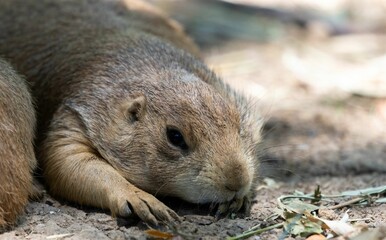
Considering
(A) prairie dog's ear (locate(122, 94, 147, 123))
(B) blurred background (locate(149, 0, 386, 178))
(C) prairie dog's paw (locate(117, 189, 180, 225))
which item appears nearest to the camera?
(C) prairie dog's paw (locate(117, 189, 180, 225))

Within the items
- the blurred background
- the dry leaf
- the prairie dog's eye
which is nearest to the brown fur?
the prairie dog's eye

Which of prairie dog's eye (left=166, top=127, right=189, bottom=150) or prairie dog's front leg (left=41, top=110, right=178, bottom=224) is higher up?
prairie dog's eye (left=166, top=127, right=189, bottom=150)

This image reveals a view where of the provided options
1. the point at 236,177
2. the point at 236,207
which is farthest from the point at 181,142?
the point at 236,207

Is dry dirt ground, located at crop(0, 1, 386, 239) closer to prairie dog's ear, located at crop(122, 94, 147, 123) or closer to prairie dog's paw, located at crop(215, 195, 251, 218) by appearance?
prairie dog's paw, located at crop(215, 195, 251, 218)

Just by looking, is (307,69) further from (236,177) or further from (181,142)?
(236,177)

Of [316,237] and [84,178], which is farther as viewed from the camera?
[84,178]

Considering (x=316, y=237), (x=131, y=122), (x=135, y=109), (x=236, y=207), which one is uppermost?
(x=135, y=109)

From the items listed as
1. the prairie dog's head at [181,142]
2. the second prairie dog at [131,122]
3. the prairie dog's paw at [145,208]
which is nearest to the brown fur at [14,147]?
the second prairie dog at [131,122]
